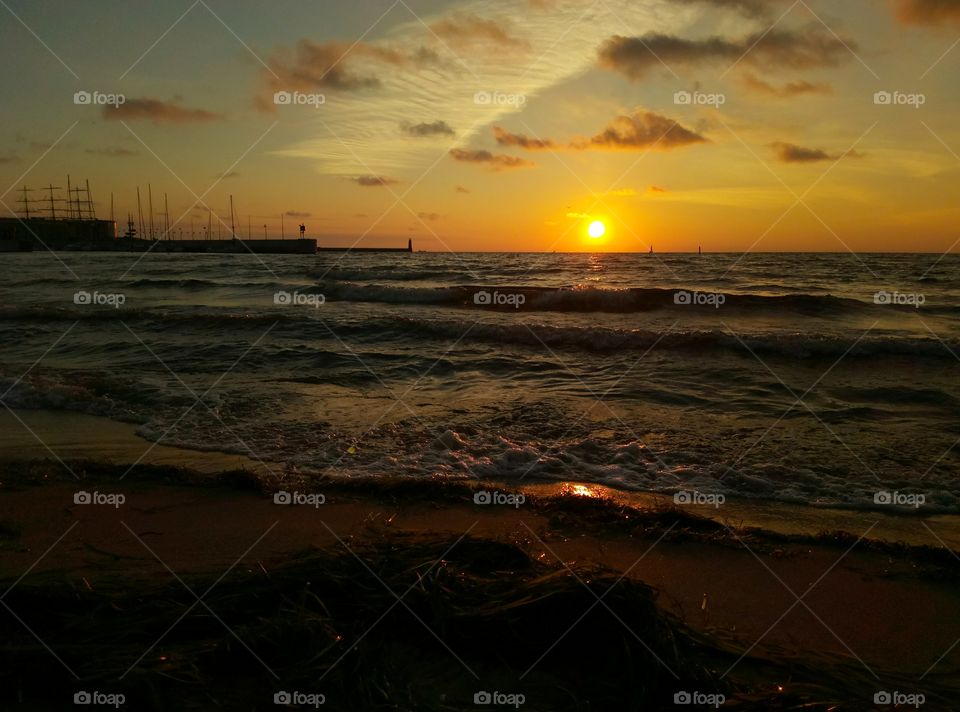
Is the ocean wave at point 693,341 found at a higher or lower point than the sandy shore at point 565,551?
higher

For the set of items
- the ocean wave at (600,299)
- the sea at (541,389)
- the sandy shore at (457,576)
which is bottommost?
the sandy shore at (457,576)

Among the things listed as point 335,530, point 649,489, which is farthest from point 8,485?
point 649,489

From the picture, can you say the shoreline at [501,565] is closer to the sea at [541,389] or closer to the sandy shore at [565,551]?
the sandy shore at [565,551]

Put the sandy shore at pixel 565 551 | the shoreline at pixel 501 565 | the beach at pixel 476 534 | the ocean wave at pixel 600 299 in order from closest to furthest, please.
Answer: the beach at pixel 476 534
the shoreline at pixel 501 565
the sandy shore at pixel 565 551
the ocean wave at pixel 600 299

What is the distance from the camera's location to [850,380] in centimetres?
1043

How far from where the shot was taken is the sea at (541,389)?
5.97 metres

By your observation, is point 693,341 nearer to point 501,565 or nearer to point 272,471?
point 272,471

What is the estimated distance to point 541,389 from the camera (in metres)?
9.49

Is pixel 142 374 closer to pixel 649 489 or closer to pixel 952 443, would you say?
pixel 649 489

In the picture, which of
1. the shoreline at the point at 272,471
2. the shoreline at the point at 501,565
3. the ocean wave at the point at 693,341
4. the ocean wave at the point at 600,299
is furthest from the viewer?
the ocean wave at the point at 600,299

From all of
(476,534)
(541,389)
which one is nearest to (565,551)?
(476,534)

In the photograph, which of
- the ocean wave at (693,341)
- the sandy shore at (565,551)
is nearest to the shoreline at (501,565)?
the sandy shore at (565,551)

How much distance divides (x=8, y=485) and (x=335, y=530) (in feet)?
9.96

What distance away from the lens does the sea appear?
5973 millimetres
